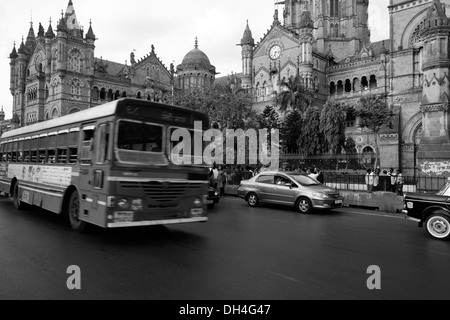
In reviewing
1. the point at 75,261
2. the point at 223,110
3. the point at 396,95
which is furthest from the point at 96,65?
the point at 75,261

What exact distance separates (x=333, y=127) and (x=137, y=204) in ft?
86.5

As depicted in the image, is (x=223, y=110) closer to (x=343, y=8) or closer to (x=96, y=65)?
(x=96, y=65)

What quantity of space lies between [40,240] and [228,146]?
65.8ft

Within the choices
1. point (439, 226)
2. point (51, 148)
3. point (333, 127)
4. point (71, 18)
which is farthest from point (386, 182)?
point (71, 18)

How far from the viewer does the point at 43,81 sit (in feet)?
182

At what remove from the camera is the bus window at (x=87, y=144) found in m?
7.54

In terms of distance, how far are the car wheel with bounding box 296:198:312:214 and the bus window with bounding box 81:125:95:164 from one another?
325 inches

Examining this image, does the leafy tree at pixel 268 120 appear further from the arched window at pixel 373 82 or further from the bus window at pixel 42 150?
the bus window at pixel 42 150

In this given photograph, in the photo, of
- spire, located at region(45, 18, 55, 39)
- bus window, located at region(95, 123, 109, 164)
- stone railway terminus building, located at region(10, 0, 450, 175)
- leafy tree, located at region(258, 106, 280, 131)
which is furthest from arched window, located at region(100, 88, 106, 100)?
bus window, located at region(95, 123, 109, 164)

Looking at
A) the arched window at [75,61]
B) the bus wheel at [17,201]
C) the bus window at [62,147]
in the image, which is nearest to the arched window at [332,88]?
the arched window at [75,61]

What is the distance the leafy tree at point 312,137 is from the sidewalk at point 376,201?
15271 mm

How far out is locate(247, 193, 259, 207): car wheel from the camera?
14.6m

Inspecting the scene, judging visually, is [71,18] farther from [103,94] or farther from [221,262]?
[221,262]

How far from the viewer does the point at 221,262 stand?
5.94 m
